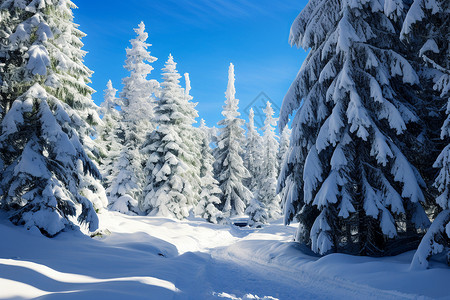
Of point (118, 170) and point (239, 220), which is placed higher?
point (118, 170)

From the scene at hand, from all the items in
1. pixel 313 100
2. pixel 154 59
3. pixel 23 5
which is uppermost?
pixel 154 59

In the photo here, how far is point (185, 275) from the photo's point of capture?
7.67 m

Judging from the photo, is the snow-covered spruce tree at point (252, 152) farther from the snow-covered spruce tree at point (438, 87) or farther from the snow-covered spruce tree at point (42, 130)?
the snow-covered spruce tree at point (438, 87)

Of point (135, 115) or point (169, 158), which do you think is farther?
point (135, 115)

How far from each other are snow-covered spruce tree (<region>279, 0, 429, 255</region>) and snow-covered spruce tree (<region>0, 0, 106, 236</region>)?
8.05 metres

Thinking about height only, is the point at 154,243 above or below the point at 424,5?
below

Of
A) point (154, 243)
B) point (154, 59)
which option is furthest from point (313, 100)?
point (154, 59)

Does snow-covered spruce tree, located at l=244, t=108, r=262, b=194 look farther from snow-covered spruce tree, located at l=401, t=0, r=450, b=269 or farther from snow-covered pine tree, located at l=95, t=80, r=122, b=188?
snow-covered spruce tree, located at l=401, t=0, r=450, b=269

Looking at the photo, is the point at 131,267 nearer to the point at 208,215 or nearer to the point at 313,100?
the point at 313,100

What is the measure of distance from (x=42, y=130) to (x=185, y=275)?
7.12 meters

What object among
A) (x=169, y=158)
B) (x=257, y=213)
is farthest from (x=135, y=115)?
(x=257, y=213)

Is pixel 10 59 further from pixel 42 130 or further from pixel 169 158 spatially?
pixel 169 158

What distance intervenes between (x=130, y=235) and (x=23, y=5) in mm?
10346

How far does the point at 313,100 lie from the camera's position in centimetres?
1039
